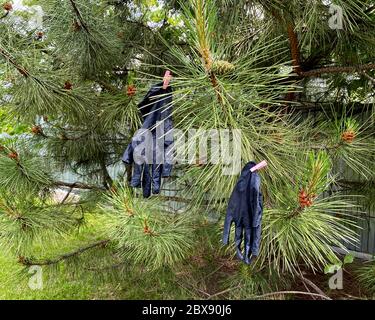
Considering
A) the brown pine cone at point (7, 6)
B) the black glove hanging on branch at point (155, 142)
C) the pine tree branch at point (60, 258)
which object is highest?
the brown pine cone at point (7, 6)

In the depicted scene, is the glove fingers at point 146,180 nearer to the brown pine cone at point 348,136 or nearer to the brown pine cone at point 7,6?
the brown pine cone at point 348,136

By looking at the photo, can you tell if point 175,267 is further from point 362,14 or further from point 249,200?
point 362,14

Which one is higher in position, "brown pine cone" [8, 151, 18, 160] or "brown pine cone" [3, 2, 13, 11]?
"brown pine cone" [3, 2, 13, 11]

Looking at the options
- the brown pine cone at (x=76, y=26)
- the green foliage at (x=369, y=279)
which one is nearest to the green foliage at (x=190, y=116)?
the brown pine cone at (x=76, y=26)

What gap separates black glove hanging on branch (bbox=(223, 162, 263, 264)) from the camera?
1173mm

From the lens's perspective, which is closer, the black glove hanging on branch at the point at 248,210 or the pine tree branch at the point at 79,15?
the black glove hanging on branch at the point at 248,210

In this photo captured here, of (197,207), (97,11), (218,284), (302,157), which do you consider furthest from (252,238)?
(97,11)

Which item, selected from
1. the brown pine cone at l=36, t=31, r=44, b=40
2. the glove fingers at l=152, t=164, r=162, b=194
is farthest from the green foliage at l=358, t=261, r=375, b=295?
the brown pine cone at l=36, t=31, r=44, b=40

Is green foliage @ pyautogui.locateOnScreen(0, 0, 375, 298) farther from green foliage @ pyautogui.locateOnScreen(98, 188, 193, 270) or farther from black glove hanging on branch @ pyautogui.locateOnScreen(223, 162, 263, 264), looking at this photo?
black glove hanging on branch @ pyautogui.locateOnScreen(223, 162, 263, 264)

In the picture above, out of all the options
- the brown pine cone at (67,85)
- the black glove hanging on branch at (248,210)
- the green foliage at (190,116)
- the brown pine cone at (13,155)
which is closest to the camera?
the black glove hanging on branch at (248,210)

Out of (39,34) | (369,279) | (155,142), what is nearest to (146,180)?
(155,142)

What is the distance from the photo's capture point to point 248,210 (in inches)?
47.2

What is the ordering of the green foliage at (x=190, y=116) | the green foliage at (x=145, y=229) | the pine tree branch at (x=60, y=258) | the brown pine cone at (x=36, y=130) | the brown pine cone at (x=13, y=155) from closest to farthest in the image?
the green foliage at (x=190, y=116) < the green foliage at (x=145, y=229) < the brown pine cone at (x=13, y=155) < the pine tree branch at (x=60, y=258) < the brown pine cone at (x=36, y=130)

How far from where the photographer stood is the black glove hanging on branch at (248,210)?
117 cm
